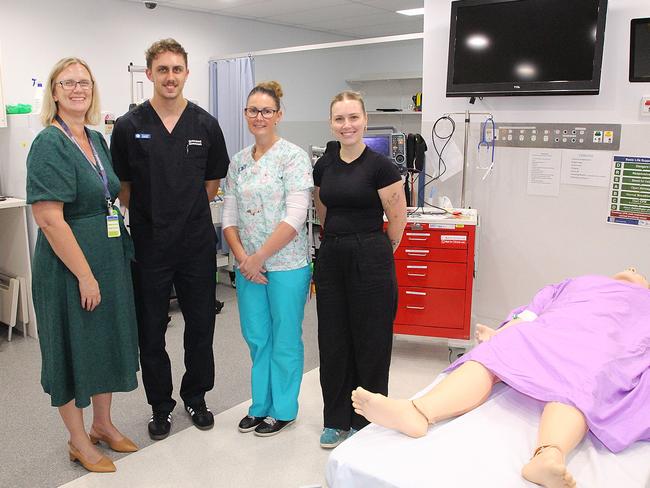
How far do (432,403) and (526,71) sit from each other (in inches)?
92.8

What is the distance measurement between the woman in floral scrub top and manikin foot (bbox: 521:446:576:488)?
4.15 feet

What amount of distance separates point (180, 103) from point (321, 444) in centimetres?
153

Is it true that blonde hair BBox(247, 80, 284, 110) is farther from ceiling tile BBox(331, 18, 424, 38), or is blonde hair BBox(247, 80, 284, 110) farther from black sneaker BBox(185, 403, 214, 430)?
ceiling tile BBox(331, 18, 424, 38)

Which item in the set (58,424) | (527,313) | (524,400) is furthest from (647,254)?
(58,424)

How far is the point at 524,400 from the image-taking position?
1.81 meters

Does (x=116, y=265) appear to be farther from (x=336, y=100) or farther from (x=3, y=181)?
(x=3, y=181)

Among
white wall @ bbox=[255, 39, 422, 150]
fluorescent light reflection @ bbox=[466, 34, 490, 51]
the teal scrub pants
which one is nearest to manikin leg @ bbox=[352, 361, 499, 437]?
the teal scrub pants

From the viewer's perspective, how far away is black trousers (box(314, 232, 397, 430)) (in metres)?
2.32

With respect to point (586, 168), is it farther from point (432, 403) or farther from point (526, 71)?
point (432, 403)

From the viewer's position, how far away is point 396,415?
159 centimetres

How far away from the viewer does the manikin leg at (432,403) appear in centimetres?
160

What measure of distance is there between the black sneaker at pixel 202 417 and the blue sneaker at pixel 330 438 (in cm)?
52

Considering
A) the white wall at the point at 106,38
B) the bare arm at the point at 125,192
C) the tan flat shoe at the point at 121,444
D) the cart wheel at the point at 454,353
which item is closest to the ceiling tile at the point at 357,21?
the white wall at the point at 106,38

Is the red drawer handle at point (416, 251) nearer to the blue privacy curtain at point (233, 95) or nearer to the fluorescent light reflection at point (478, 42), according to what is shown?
the fluorescent light reflection at point (478, 42)
